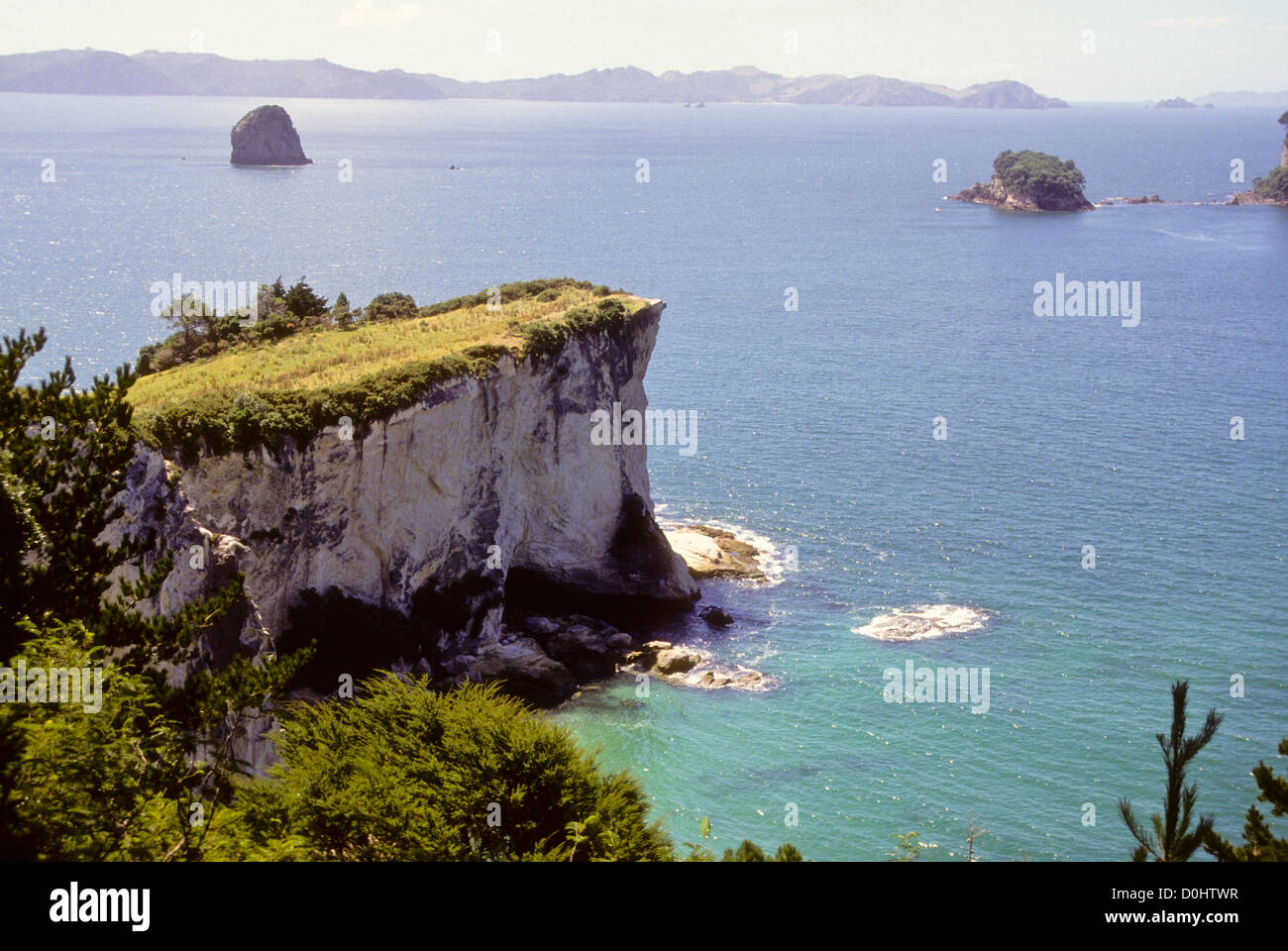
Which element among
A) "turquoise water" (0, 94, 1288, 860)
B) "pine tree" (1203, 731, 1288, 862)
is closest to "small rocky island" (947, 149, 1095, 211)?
"turquoise water" (0, 94, 1288, 860)

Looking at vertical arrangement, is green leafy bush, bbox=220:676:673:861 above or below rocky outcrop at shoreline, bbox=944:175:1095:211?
below

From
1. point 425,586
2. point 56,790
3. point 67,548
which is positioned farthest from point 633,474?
point 56,790

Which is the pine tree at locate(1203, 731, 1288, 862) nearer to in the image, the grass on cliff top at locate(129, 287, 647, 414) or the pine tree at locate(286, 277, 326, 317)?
the grass on cliff top at locate(129, 287, 647, 414)

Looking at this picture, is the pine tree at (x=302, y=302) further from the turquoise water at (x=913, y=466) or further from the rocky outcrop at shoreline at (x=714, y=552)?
the turquoise water at (x=913, y=466)

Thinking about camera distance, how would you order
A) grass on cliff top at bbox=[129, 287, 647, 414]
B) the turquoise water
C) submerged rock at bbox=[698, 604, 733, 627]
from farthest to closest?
submerged rock at bbox=[698, 604, 733, 627] → the turquoise water → grass on cliff top at bbox=[129, 287, 647, 414]

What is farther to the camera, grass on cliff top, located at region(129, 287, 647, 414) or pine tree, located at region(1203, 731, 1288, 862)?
grass on cliff top, located at region(129, 287, 647, 414)

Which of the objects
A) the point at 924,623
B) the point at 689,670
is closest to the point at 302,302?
the point at 689,670

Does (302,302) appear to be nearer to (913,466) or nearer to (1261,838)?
(913,466)
